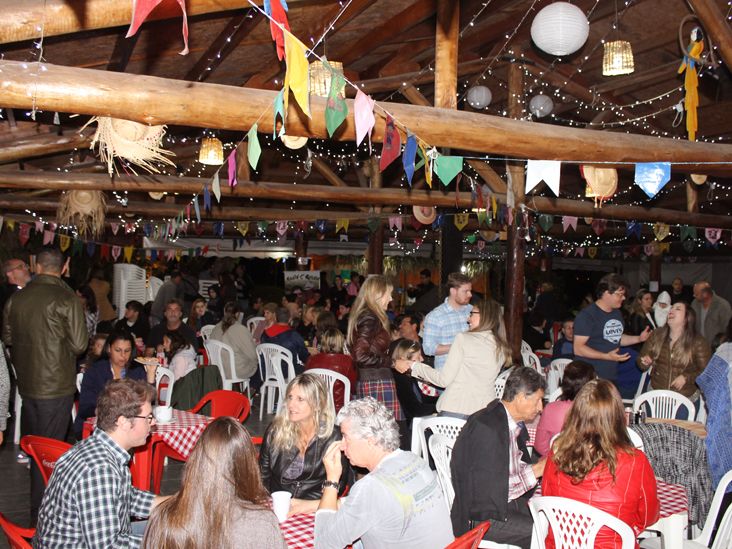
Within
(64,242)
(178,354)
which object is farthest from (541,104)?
(64,242)

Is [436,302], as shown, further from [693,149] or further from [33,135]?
[33,135]

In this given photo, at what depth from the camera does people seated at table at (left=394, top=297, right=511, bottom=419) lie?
4117 millimetres

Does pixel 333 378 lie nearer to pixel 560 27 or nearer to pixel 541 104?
pixel 560 27

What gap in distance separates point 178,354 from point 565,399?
338 centimetres

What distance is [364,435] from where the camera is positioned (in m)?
2.53

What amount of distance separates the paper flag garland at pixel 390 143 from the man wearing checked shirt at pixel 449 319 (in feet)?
4.39

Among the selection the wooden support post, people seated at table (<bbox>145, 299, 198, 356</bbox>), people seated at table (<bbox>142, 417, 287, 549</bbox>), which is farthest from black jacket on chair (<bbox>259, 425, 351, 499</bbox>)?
the wooden support post

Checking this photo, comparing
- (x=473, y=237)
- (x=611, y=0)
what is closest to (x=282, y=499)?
(x=611, y=0)

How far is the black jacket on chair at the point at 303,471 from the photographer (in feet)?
10.5

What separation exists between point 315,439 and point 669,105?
8701 millimetres

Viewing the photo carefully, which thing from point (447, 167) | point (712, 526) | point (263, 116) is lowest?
point (712, 526)

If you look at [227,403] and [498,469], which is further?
[227,403]

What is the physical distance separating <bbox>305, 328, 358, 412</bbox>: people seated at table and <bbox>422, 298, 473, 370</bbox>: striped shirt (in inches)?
24.4

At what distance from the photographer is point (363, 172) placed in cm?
1142
